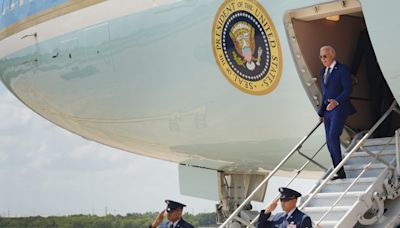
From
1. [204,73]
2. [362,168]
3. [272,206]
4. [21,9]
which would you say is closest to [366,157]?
[362,168]

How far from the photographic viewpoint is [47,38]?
9.94 meters

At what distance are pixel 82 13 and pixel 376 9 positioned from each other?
15.4ft

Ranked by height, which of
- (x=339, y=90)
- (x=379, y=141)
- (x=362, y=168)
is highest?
(x=339, y=90)

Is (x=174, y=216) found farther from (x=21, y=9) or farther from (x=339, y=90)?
(x=21, y=9)

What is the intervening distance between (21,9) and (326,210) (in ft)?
22.2

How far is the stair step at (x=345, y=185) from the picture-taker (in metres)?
5.73

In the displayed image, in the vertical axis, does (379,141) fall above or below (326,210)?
above

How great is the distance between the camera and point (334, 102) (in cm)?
602

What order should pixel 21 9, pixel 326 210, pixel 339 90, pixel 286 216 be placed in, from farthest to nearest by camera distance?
pixel 21 9 → pixel 339 90 → pixel 326 210 → pixel 286 216

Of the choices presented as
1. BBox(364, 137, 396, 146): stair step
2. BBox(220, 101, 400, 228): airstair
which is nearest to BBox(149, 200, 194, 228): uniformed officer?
BBox(220, 101, 400, 228): airstair

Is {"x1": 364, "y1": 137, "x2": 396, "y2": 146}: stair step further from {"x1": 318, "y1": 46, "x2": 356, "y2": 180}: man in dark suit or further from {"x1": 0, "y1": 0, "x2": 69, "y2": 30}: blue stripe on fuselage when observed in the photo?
{"x1": 0, "y1": 0, "x2": 69, "y2": 30}: blue stripe on fuselage

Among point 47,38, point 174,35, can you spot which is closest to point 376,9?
point 174,35

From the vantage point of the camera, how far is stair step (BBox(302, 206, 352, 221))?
555 cm

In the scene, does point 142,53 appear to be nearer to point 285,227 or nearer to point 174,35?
point 174,35
